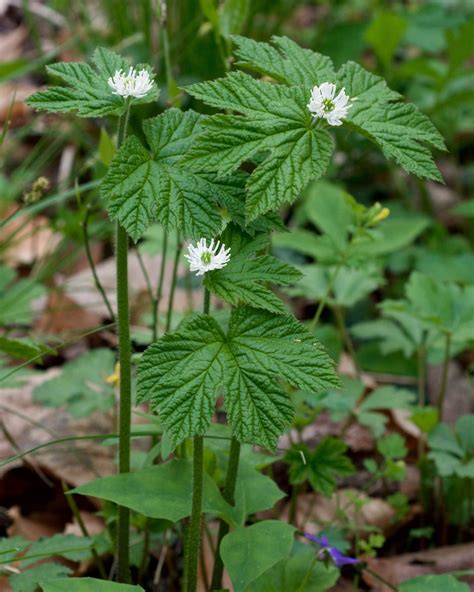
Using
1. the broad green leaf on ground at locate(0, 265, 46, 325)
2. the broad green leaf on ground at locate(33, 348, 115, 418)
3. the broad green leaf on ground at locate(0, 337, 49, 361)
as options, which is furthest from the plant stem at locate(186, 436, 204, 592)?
the broad green leaf on ground at locate(0, 265, 46, 325)

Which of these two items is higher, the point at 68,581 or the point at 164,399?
the point at 164,399

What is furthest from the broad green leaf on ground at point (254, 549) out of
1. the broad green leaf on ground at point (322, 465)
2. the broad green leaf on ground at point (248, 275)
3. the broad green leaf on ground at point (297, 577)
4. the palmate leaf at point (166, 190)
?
the palmate leaf at point (166, 190)

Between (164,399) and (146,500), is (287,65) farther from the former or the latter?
(146,500)

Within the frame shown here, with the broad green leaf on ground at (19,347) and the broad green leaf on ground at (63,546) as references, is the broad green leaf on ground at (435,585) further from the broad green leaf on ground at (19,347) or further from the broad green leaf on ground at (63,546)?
the broad green leaf on ground at (19,347)

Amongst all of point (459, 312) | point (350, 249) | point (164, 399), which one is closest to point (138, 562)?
point (164, 399)

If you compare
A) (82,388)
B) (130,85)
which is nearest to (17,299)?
(82,388)

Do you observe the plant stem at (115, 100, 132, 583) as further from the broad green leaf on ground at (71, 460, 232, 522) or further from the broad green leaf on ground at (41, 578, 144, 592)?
the broad green leaf on ground at (41, 578, 144, 592)

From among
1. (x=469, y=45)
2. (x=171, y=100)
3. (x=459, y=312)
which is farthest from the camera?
(x=469, y=45)
